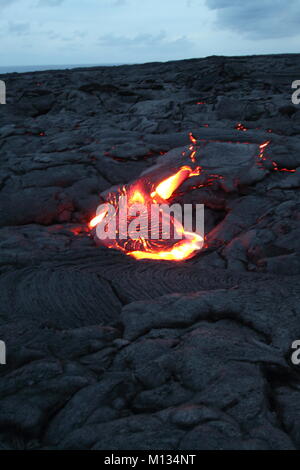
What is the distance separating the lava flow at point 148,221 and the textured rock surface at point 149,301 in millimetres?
210

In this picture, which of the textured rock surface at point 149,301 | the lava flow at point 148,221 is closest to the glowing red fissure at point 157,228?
the lava flow at point 148,221

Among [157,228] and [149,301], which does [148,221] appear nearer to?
[157,228]

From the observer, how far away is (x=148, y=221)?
14.3 feet

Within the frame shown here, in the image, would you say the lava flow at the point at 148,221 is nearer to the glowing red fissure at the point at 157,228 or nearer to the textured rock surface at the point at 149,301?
the glowing red fissure at the point at 157,228

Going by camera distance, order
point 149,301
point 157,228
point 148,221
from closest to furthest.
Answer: point 149,301 < point 157,228 < point 148,221

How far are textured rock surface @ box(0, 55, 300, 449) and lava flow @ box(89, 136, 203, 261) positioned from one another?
21cm

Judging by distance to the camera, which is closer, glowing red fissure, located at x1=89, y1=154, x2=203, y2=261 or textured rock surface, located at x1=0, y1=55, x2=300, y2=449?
textured rock surface, located at x1=0, y1=55, x2=300, y2=449

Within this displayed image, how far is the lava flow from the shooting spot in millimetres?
3973

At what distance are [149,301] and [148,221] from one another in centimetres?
177

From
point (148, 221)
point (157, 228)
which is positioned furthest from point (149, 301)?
point (148, 221)

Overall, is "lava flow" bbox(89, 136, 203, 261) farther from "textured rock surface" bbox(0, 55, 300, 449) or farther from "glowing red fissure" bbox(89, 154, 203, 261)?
"textured rock surface" bbox(0, 55, 300, 449)

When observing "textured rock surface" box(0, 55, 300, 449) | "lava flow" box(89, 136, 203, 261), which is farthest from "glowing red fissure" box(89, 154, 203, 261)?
"textured rock surface" box(0, 55, 300, 449)
